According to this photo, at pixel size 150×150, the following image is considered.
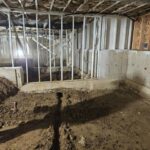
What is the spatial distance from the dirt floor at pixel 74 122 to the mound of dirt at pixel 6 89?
148 mm

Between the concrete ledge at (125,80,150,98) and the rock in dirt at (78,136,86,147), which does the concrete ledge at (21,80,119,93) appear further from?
the rock in dirt at (78,136,86,147)

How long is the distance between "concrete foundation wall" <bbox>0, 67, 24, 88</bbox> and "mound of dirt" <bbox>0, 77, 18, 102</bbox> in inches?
4.7

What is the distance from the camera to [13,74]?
4289 mm

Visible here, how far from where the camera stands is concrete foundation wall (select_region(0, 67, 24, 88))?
14.0ft

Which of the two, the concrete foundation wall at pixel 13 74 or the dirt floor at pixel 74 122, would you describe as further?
the concrete foundation wall at pixel 13 74

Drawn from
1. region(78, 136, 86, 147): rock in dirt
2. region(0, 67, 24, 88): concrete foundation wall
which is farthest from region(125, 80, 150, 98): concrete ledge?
region(0, 67, 24, 88): concrete foundation wall

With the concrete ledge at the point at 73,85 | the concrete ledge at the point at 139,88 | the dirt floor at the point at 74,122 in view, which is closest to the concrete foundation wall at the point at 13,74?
the concrete ledge at the point at 73,85

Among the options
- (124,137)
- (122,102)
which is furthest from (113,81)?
(124,137)

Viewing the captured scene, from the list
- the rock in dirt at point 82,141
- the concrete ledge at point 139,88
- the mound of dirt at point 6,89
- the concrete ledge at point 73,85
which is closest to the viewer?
the rock in dirt at point 82,141

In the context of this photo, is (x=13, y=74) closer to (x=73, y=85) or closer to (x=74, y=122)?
(x=73, y=85)

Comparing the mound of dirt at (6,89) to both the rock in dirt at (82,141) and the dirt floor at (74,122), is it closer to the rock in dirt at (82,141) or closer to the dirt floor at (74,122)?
the dirt floor at (74,122)

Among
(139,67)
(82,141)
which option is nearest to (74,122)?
(82,141)

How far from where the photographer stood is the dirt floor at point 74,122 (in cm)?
225

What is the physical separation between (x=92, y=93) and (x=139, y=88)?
1326 mm
